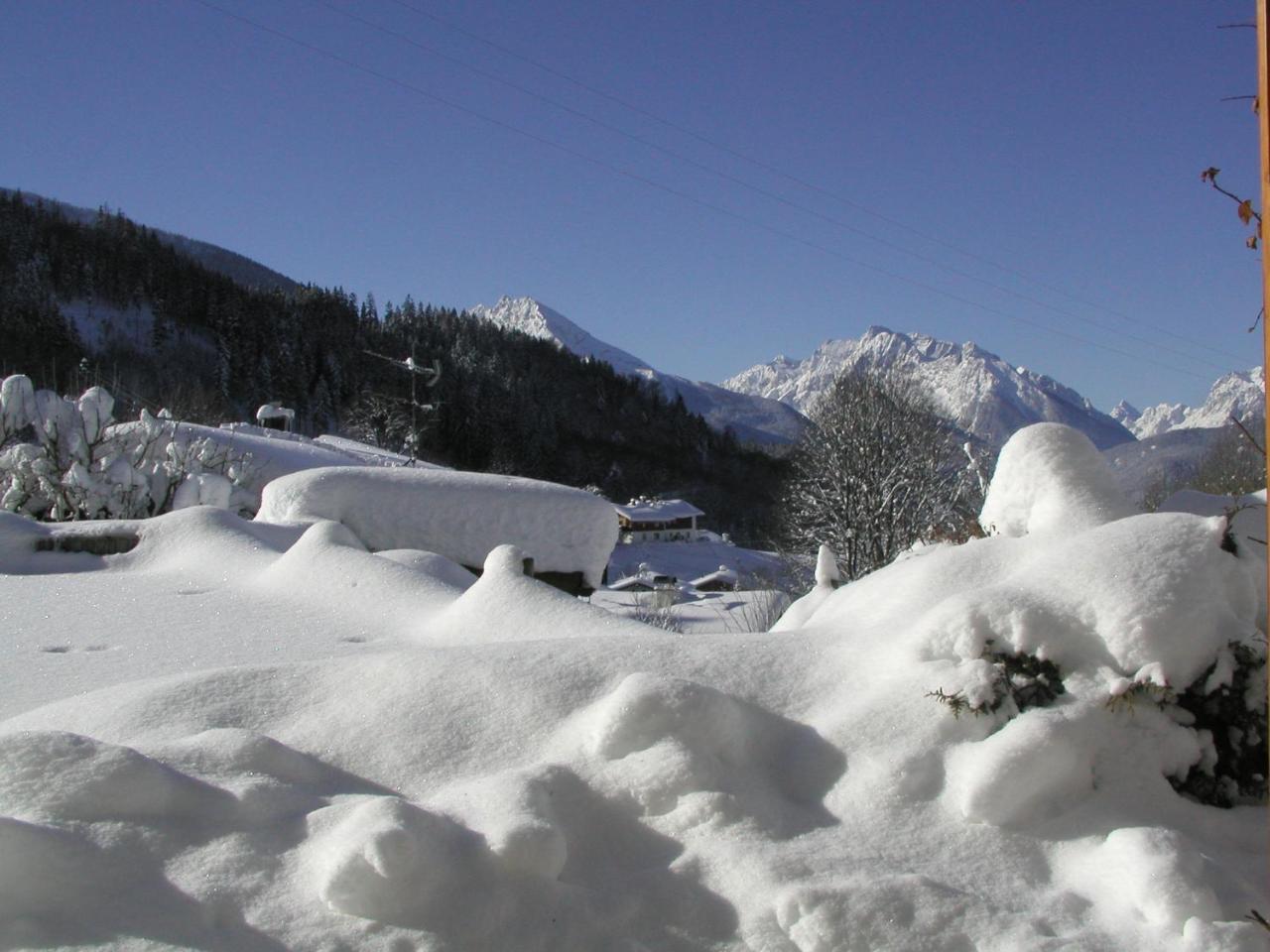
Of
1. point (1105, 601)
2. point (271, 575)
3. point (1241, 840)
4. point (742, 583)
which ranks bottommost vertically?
point (742, 583)

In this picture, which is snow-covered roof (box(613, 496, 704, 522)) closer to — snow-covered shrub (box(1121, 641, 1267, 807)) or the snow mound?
the snow mound

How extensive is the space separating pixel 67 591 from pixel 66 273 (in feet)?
271

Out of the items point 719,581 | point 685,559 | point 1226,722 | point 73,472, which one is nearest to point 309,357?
point 685,559

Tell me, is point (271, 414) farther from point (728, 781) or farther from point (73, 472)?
point (728, 781)

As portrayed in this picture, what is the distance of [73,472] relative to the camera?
11.4 m

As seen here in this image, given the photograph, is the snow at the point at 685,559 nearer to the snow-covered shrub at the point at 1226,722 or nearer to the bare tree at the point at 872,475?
the bare tree at the point at 872,475

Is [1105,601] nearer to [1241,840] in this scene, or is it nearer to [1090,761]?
[1090,761]

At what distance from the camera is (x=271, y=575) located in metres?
6.82

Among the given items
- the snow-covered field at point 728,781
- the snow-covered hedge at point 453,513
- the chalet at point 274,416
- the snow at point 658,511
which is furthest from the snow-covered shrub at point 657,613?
the snow at point 658,511

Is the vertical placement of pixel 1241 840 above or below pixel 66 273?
below

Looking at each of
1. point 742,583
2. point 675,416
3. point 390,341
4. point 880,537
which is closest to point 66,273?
point 390,341

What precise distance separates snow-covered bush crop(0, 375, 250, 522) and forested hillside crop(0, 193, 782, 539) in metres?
48.3

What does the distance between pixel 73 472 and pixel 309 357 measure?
2581 inches

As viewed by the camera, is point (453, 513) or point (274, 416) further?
point (274, 416)
